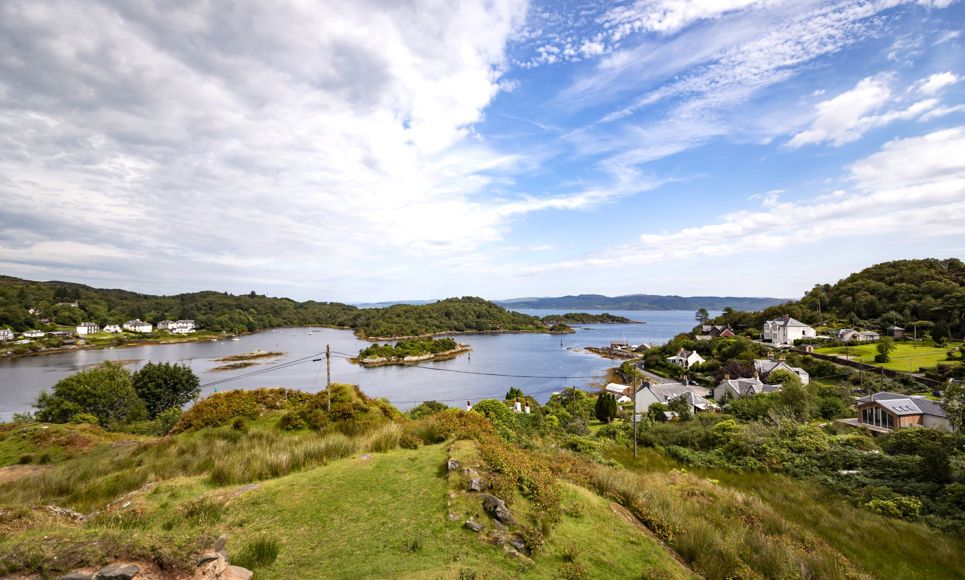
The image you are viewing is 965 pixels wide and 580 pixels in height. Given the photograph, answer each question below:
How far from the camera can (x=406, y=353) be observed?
84062mm

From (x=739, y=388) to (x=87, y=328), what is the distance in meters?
150

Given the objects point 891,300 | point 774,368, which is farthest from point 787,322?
point 774,368

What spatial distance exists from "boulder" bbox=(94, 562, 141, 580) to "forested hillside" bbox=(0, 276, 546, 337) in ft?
421

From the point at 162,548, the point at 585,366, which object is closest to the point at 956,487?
the point at 162,548

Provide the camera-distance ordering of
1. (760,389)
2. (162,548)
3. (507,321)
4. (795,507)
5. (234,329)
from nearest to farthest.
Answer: (162,548), (795,507), (760,389), (234,329), (507,321)

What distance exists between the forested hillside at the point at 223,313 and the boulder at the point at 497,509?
4973 inches

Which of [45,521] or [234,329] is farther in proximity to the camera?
[234,329]

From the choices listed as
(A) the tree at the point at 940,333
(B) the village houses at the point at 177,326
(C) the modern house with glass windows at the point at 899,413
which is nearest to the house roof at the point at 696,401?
(C) the modern house with glass windows at the point at 899,413

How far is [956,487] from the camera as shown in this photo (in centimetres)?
1174

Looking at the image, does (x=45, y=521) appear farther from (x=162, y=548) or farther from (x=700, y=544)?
(x=700, y=544)

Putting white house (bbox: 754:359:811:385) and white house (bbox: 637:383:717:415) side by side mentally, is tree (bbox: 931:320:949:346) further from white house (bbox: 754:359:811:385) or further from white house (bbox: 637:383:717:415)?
white house (bbox: 637:383:717:415)

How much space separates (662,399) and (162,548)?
39.6m

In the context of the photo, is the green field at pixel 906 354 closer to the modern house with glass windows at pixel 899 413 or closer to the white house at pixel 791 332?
the white house at pixel 791 332

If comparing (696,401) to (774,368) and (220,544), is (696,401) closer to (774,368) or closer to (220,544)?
(774,368)
